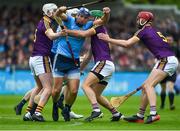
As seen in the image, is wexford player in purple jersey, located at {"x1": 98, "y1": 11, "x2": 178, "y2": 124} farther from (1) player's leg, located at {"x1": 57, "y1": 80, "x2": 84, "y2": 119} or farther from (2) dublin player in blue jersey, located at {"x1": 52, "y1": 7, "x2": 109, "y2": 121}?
(1) player's leg, located at {"x1": 57, "y1": 80, "x2": 84, "y2": 119}

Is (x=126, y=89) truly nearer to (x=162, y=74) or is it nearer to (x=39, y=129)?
(x=162, y=74)

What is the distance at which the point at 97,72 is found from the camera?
19375 millimetres

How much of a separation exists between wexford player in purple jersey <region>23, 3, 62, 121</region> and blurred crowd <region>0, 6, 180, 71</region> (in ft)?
51.3

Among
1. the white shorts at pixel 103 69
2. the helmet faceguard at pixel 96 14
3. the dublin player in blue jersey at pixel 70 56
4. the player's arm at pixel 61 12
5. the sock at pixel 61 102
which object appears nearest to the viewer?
the player's arm at pixel 61 12

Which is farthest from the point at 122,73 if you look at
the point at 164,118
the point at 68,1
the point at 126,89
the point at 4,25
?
the point at 164,118

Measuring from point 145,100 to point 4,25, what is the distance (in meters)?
21.3

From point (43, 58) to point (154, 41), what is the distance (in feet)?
8.70

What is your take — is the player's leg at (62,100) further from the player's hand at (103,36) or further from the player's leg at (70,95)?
the player's hand at (103,36)

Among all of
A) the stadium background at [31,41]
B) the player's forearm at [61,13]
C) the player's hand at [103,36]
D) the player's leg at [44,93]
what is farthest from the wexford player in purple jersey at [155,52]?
the stadium background at [31,41]

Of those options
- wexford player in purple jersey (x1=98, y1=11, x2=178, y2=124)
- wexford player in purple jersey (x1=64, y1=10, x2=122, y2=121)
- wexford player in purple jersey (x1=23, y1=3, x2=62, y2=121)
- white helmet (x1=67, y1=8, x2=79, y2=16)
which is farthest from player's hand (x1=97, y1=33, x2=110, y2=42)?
white helmet (x1=67, y1=8, x2=79, y2=16)

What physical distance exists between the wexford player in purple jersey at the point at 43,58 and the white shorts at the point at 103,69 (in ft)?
3.69

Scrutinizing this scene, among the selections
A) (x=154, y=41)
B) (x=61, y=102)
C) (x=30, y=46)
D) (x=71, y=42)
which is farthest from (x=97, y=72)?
(x=30, y=46)

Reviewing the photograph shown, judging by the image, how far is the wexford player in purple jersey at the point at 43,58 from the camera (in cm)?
1945

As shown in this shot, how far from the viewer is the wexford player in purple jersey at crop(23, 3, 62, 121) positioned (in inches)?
766
